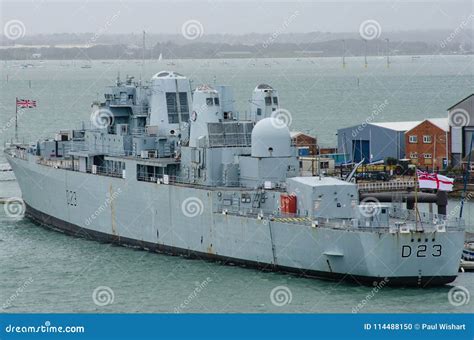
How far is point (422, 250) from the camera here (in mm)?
42656

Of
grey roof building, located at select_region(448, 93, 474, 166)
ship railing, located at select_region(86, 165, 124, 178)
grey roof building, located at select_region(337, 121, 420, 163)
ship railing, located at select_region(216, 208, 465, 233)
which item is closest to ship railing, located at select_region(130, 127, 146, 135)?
ship railing, located at select_region(86, 165, 124, 178)

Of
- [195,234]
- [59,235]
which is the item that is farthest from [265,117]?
[59,235]

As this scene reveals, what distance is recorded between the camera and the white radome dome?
162 feet

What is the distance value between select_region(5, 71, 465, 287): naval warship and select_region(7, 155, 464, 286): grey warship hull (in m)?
0.05

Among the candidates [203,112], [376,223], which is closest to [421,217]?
[376,223]

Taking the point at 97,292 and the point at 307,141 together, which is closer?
the point at 97,292

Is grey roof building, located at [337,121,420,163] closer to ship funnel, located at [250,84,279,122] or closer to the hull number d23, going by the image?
ship funnel, located at [250,84,279,122]

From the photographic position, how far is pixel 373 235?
42.8 metres

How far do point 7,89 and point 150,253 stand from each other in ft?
496

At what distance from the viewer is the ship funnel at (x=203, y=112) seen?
52.2 metres

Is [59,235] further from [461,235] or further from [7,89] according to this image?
[7,89]

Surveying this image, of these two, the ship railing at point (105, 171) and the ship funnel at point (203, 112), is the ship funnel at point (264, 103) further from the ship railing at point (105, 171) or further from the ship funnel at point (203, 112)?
the ship railing at point (105, 171)

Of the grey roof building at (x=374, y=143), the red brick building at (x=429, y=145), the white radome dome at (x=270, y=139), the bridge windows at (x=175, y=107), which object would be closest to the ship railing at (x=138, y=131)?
the bridge windows at (x=175, y=107)

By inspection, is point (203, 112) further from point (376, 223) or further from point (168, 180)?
point (376, 223)
